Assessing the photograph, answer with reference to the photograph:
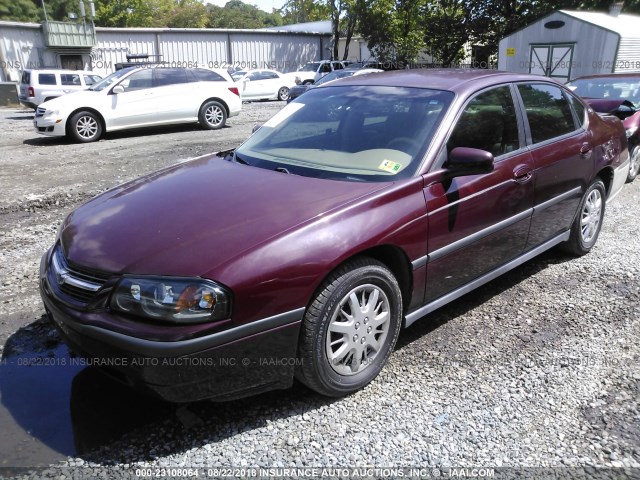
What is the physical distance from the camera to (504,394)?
2939 mm

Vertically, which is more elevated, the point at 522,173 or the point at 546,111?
the point at 546,111

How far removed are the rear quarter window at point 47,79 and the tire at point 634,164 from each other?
56.3ft

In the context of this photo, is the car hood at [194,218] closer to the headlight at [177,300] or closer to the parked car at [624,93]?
the headlight at [177,300]

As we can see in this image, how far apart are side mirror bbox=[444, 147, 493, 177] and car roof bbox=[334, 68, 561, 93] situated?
22.8 inches

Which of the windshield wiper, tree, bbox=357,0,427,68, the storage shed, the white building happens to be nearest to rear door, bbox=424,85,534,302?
the windshield wiper

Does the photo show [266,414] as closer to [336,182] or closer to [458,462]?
[458,462]

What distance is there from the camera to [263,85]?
75.5 ft

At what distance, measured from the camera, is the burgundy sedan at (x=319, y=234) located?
7.83ft

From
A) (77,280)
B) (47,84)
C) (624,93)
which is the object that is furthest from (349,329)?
(47,84)

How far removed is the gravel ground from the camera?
249 cm

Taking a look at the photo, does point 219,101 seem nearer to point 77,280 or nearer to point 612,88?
point 612,88

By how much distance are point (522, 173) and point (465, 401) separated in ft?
5.59

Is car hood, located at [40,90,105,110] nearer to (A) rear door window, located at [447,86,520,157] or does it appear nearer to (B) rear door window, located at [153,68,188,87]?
(B) rear door window, located at [153,68,188,87]

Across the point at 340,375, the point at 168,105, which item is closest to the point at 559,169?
the point at 340,375
